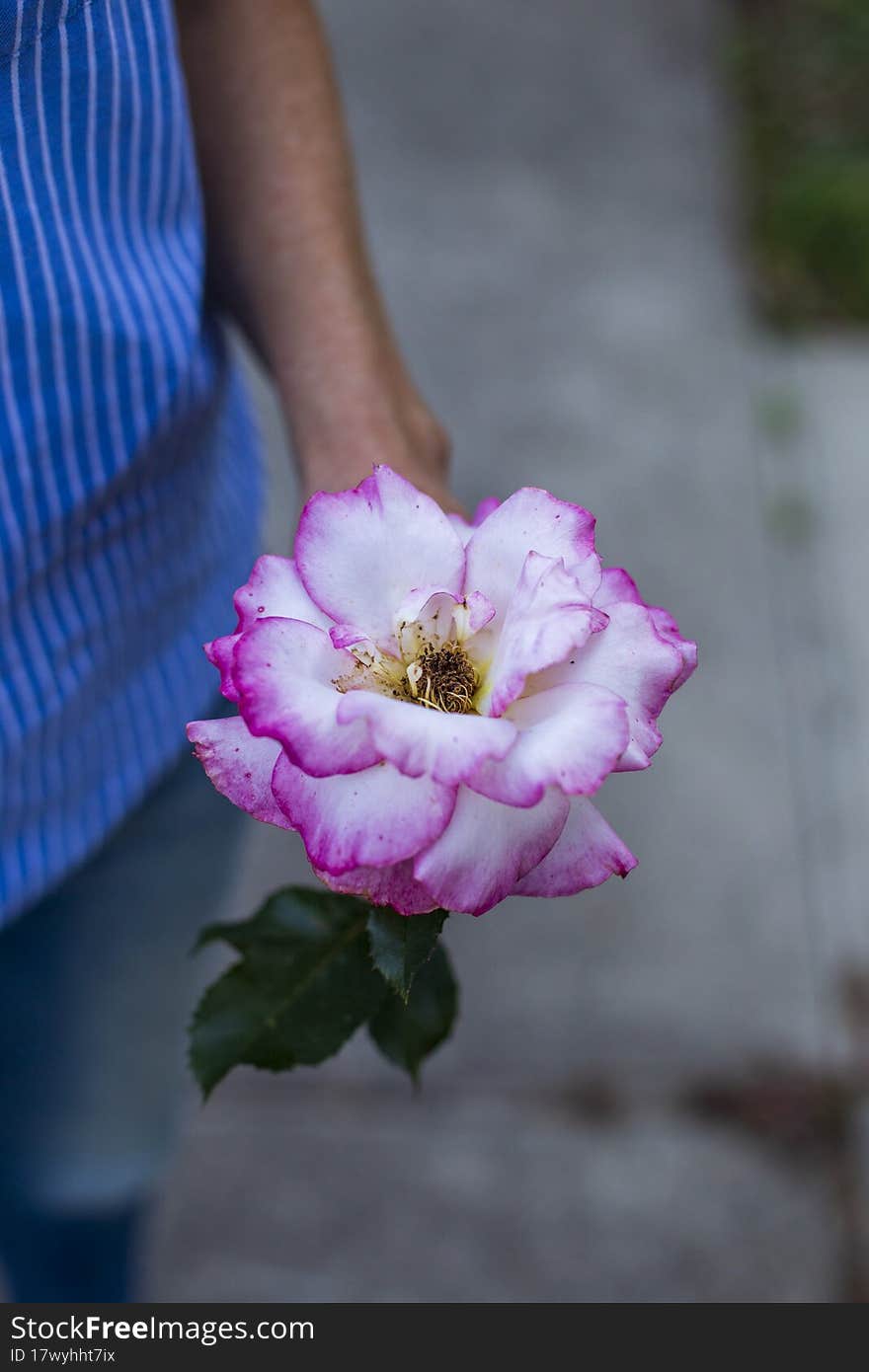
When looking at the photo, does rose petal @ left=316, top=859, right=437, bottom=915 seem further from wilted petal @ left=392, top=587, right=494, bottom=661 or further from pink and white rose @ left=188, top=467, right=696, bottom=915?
wilted petal @ left=392, top=587, right=494, bottom=661

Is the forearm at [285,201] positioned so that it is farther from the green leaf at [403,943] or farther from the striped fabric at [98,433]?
the green leaf at [403,943]

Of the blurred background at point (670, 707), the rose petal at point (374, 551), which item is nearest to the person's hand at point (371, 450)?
the rose petal at point (374, 551)

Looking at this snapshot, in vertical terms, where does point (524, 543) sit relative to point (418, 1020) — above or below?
above

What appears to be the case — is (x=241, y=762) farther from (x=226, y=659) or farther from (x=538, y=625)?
(x=538, y=625)

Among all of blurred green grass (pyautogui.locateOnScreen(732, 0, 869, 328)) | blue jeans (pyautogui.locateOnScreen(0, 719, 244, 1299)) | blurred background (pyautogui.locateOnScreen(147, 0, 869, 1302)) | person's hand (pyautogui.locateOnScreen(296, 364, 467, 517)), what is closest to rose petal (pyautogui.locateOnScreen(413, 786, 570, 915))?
person's hand (pyautogui.locateOnScreen(296, 364, 467, 517))

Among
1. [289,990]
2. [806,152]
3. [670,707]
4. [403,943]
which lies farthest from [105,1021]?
[806,152]

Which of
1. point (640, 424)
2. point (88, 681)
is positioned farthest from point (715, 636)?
point (88, 681)

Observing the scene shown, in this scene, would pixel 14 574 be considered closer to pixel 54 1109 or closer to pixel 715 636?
pixel 54 1109
